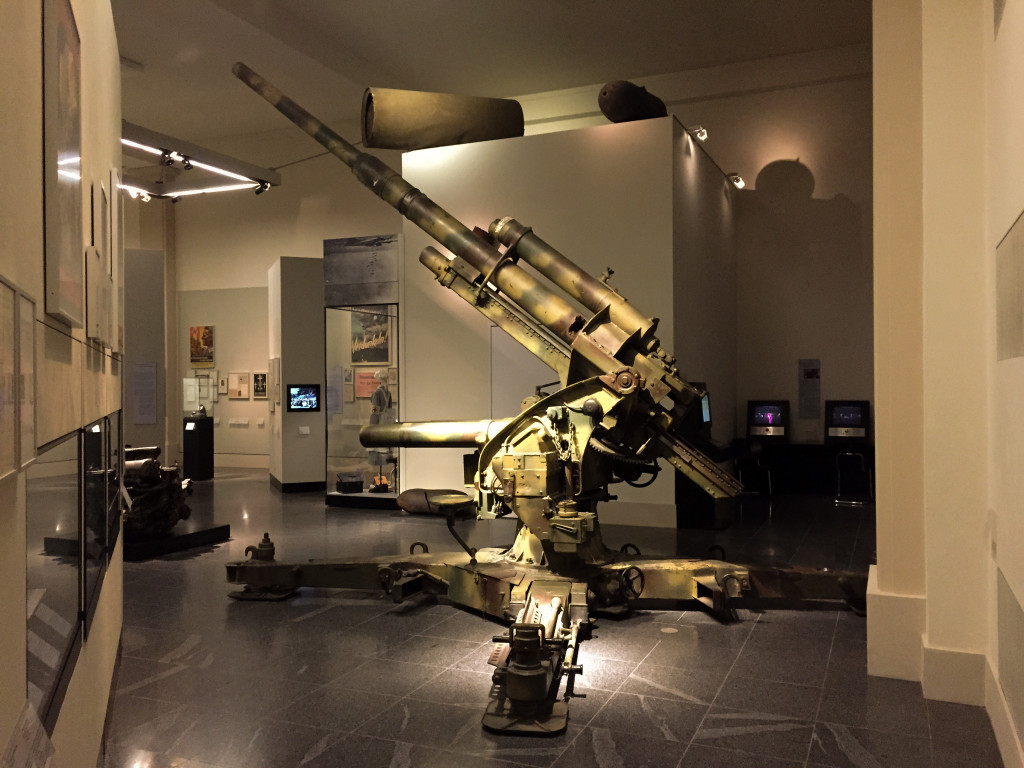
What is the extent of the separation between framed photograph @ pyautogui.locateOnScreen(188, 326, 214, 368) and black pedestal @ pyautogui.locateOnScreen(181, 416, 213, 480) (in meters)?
2.69

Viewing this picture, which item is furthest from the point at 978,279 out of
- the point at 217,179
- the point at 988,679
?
the point at 217,179

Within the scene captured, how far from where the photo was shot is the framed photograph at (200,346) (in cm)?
1633

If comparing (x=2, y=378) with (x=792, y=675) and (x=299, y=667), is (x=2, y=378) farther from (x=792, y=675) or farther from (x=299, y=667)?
(x=792, y=675)

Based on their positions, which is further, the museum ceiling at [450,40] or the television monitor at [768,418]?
the television monitor at [768,418]

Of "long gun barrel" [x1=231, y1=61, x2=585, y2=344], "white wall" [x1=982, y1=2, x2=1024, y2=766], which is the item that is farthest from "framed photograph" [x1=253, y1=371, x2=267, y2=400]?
"white wall" [x1=982, y1=2, x2=1024, y2=766]

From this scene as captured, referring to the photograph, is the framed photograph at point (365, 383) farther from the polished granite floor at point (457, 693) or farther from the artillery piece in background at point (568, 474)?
the polished granite floor at point (457, 693)

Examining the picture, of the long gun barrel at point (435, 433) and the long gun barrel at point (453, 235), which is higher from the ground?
the long gun barrel at point (453, 235)

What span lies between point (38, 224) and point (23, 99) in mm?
274

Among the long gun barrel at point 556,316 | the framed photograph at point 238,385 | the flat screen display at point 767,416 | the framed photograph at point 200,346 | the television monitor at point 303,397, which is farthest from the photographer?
the framed photograph at point 200,346

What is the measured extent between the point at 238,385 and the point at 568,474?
11841 millimetres

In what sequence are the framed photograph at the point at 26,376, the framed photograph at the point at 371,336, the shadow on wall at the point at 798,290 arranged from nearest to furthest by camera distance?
the framed photograph at the point at 26,376 < the framed photograph at the point at 371,336 < the shadow on wall at the point at 798,290

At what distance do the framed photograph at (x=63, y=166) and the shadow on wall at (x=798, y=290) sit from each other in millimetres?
10921

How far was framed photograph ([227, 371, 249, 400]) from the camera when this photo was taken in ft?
52.4

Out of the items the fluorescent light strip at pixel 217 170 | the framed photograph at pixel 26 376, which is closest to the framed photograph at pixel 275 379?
the fluorescent light strip at pixel 217 170
